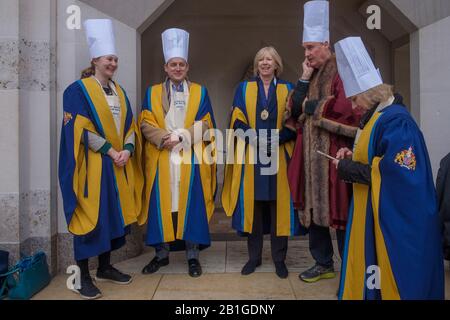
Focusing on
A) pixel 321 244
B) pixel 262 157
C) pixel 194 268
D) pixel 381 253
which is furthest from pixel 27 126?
pixel 381 253

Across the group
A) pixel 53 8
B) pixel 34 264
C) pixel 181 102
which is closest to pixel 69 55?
pixel 53 8

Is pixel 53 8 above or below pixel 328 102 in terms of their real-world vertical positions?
above

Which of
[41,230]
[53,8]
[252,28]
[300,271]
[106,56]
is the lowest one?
[300,271]

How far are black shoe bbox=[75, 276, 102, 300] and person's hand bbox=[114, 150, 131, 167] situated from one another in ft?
2.78

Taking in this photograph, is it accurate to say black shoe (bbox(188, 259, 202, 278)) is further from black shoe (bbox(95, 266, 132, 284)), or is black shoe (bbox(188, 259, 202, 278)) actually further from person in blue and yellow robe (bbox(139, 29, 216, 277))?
black shoe (bbox(95, 266, 132, 284))

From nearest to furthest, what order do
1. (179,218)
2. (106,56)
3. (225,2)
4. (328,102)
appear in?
(328,102) → (106,56) → (179,218) → (225,2)

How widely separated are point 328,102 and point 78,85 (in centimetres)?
175

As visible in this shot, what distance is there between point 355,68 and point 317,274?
5.58 feet

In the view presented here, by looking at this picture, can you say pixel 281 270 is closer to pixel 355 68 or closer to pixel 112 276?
pixel 112 276

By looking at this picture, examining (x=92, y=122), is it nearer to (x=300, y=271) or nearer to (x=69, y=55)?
(x=69, y=55)

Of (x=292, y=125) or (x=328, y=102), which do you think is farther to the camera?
(x=292, y=125)

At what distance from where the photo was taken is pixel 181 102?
374 centimetres

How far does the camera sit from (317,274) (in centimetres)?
355

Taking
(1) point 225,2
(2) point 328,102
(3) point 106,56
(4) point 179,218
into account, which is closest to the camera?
(2) point 328,102
